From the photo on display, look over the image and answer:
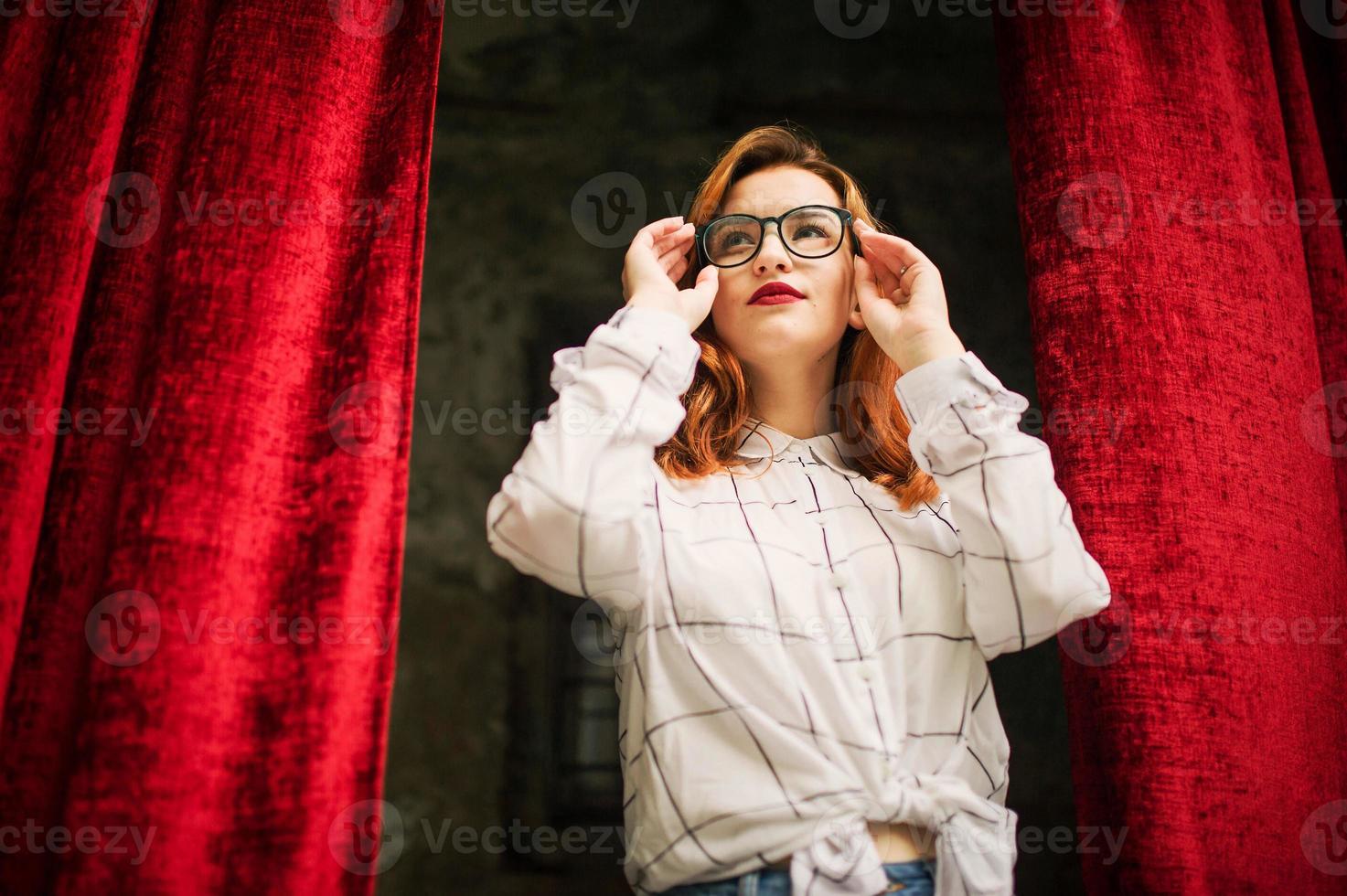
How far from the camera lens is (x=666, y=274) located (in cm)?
143

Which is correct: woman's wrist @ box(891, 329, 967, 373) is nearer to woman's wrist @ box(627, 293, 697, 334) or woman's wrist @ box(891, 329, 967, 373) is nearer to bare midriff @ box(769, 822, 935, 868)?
woman's wrist @ box(627, 293, 697, 334)

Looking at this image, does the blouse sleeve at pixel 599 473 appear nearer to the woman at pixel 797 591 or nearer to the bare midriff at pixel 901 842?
the woman at pixel 797 591

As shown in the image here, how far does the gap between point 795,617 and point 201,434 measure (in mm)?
771

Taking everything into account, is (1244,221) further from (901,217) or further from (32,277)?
(901,217)

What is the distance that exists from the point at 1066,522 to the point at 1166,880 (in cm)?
50

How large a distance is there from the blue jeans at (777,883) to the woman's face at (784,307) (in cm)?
76

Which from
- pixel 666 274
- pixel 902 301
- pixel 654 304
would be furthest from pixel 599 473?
pixel 902 301

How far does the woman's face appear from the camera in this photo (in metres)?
1.49

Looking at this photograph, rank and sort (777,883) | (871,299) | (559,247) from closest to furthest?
(777,883)
(871,299)
(559,247)

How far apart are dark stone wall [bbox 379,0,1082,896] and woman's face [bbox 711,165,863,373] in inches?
73.8

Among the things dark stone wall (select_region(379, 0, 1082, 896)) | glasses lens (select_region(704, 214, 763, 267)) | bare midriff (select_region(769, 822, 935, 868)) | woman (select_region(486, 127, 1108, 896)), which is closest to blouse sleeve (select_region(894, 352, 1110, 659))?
woman (select_region(486, 127, 1108, 896))

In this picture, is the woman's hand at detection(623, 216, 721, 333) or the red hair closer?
the woman's hand at detection(623, 216, 721, 333)

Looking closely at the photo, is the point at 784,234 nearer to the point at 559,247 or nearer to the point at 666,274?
the point at 666,274

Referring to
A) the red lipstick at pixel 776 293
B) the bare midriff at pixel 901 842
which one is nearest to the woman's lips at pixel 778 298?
the red lipstick at pixel 776 293
